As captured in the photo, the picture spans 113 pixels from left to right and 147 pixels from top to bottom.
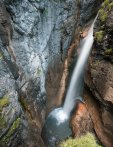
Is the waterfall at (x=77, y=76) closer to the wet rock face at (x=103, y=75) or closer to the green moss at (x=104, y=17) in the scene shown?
the wet rock face at (x=103, y=75)

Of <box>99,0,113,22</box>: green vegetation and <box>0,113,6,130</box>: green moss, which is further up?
<box>99,0,113,22</box>: green vegetation

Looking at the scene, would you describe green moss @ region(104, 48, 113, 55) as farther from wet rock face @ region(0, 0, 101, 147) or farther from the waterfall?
wet rock face @ region(0, 0, 101, 147)

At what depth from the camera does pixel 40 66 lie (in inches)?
434

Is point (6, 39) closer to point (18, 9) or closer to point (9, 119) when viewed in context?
point (18, 9)

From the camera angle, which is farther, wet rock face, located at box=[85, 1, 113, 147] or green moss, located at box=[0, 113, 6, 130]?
wet rock face, located at box=[85, 1, 113, 147]

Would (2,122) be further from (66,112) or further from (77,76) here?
(77,76)

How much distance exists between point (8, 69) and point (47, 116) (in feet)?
17.8

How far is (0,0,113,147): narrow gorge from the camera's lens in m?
7.96

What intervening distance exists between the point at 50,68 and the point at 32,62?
245cm

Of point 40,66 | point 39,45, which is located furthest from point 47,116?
point 39,45

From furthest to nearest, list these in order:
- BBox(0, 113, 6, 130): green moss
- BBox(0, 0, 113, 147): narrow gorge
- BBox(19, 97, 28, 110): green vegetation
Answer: BBox(19, 97, 28, 110): green vegetation, BBox(0, 0, 113, 147): narrow gorge, BBox(0, 113, 6, 130): green moss

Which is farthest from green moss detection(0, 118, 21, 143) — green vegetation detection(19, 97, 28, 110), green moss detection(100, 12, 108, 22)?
green moss detection(100, 12, 108, 22)

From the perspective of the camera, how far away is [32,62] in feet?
34.0

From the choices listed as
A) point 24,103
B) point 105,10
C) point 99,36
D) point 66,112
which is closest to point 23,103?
point 24,103
